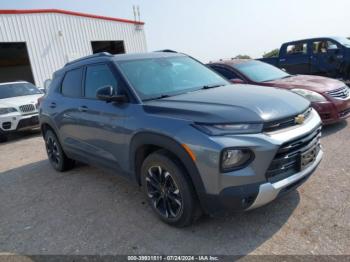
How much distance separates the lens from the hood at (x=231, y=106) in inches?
101

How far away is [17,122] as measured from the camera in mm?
8109

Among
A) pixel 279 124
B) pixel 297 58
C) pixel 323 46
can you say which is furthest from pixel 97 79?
pixel 323 46

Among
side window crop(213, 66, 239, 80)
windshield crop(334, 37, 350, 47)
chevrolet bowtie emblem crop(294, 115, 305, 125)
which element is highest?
windshield crop(334, 37, 350, 47)

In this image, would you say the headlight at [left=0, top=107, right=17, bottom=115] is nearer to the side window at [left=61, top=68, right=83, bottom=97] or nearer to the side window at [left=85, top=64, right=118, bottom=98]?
the side window at [left=61, top=68, right=83, bottom=97]

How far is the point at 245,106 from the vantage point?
2691 millimetres

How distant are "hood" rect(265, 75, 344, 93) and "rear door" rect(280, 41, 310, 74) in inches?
178

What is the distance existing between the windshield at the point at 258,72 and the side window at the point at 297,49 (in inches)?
173

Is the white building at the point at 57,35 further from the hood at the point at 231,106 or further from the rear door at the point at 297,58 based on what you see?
the hood at the point at 231,106

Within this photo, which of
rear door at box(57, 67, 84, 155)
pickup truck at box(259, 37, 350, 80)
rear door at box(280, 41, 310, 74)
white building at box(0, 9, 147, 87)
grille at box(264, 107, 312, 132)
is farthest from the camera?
white building at box(0, 9, 147, 87)

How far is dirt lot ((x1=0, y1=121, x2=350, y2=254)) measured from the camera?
8.76 feet

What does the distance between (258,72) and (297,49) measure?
508cm

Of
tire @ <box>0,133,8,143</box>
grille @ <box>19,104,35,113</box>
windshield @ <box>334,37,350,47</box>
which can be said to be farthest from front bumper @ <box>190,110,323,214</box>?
windshield @ <box>334,37,350,47</box>

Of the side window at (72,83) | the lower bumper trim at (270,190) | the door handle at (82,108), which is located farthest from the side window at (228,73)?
the lower bumper trim at (270,190)

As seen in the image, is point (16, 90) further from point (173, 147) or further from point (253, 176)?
point (253, 176)
